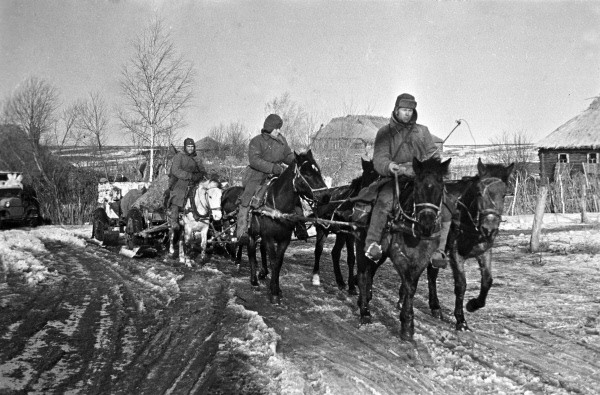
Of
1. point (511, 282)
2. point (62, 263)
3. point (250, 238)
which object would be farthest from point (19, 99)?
point (511, 282)

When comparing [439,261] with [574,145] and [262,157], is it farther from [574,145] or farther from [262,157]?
[574,145]

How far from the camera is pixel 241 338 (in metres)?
6.53

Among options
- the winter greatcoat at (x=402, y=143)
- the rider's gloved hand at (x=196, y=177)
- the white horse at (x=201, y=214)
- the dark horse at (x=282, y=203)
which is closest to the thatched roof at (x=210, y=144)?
the rider's gloved hand at (x=196, y=177)

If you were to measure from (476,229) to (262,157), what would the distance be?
13.4ft

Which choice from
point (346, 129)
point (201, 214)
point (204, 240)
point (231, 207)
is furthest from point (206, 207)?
point (346, 129)

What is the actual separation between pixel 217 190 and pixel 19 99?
28.4 m

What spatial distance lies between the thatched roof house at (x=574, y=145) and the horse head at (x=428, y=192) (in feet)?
112

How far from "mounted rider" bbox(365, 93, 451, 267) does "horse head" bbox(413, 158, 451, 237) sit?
29 cm

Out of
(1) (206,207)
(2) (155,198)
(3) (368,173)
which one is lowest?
(1) (206,207)

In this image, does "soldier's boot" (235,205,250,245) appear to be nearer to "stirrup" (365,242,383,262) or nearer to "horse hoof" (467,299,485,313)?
"stirrup" (365,242,383,262)

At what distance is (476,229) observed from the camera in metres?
7.21

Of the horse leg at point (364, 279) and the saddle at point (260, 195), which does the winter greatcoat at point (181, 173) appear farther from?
the horse leg at point (364, 279)

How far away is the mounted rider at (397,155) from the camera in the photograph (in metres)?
6.52

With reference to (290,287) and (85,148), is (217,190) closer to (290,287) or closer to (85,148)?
(290,287)
